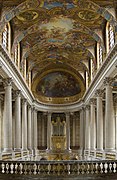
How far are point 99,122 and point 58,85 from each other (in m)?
15.7

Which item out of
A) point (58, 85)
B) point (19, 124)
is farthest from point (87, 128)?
point (19, 124)

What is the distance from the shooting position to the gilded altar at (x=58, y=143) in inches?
1793

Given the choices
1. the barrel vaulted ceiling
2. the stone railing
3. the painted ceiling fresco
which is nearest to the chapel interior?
the barrel vaulted ceiling

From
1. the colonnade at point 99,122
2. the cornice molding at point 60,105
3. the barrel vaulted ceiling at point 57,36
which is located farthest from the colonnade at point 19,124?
the colonnade at point 99,122

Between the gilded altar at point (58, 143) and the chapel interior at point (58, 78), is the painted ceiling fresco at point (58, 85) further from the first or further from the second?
the gilded altar at point (58, 143)

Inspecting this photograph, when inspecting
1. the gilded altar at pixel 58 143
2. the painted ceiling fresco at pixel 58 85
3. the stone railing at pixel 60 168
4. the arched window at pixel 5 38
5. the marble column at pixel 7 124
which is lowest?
the gilded altar at pixel 58 143

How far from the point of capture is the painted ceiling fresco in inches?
1757

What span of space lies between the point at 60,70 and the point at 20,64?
12.3 metres

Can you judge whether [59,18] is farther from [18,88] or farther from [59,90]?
[59,90]

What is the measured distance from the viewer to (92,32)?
28.3 m

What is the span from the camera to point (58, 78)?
45.0 metres

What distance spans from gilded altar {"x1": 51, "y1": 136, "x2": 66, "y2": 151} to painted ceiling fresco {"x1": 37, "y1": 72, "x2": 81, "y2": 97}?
5.63 m

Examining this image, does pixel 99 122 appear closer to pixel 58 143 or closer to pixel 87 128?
pixel 87 128

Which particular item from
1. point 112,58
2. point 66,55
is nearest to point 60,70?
point 66,55
